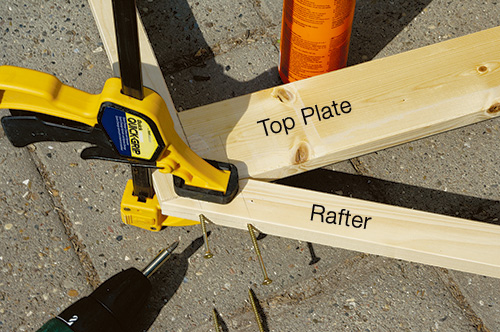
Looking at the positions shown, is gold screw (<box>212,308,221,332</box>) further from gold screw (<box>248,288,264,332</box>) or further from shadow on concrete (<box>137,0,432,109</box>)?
shadow on concrete (<box>137,0,432,109</box>)

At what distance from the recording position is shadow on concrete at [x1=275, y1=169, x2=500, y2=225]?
1.97 meters

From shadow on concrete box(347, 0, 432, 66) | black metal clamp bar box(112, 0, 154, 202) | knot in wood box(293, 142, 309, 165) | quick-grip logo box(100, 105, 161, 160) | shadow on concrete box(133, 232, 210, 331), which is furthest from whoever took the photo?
shadow on concrete box(347, 0, 432, 66)

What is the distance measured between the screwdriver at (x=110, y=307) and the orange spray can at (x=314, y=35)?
889 millimetres

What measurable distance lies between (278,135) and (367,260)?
569 millimetres

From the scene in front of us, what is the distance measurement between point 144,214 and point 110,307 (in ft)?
1.08

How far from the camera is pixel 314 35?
1812 millimetres

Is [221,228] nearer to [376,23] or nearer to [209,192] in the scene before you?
[209,192]

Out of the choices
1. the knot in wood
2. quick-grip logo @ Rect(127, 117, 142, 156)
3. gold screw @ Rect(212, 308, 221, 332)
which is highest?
quick-grip logo @ Rect(127, 117, 142, 156)

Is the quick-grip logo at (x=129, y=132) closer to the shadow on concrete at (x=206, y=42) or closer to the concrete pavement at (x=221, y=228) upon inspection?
the concrete pavement at (x=221, y=228)

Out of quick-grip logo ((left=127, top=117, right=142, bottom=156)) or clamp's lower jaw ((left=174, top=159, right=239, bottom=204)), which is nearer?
quick-grip logo ((left=127, top=117, right=142, bottom=156))

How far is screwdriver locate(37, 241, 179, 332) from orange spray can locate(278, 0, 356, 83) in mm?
889

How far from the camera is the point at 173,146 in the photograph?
138cm

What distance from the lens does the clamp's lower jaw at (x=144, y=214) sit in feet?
5.71

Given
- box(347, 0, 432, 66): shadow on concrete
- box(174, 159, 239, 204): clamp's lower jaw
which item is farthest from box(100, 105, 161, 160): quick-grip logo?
box(347, 0, 432, 66): shadow on concrete
